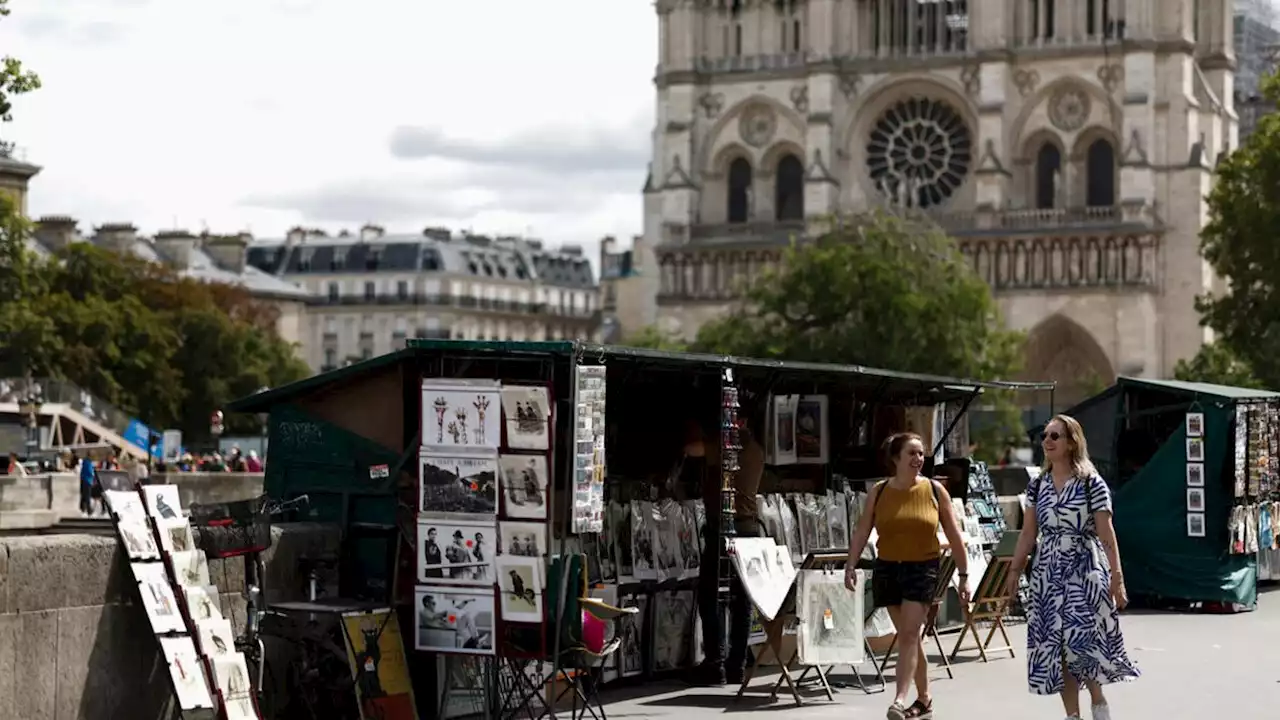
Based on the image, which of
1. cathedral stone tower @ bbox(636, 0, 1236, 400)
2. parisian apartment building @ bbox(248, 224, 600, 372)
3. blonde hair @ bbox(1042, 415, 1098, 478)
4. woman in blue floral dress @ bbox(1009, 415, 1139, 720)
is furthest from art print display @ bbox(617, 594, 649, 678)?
parisian apartment building @ bbox(248, 224, 600, 372)

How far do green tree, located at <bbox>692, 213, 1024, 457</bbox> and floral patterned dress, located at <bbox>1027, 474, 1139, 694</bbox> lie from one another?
41.6m

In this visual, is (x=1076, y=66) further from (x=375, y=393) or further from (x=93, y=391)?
(x=375, y=393)

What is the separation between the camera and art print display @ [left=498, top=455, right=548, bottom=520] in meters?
11.6

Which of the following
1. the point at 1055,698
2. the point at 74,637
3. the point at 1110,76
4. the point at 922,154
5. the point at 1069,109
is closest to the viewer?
the point at 74,637

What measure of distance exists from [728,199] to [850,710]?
62.6 meters

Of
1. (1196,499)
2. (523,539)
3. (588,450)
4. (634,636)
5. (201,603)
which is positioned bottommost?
(634,636)

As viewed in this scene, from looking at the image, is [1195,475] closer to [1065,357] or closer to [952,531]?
[952,531]

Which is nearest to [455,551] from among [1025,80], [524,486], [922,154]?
[524,486]

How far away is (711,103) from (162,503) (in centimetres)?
6432

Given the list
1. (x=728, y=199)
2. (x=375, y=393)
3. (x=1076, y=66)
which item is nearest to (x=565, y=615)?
(x=375, y=393)

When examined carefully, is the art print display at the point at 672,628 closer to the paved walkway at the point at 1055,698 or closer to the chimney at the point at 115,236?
the paved walkway at the point at 1055,698

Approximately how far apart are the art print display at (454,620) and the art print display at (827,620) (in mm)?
2282

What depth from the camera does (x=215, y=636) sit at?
1080 cm

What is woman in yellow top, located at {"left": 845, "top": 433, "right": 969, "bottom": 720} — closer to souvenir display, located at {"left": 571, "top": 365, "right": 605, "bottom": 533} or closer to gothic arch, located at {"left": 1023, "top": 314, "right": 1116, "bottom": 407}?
souvenir display, located at {"left": 571, "top": 365, "right": 605, "bottom": 533}
